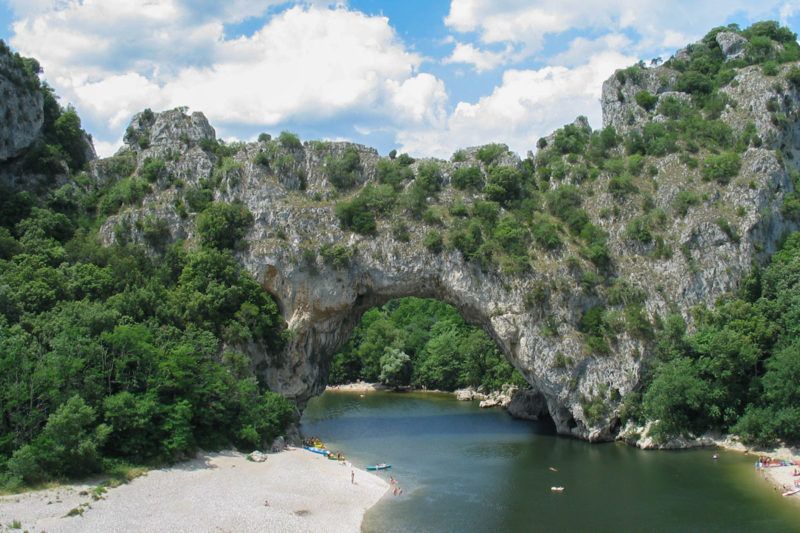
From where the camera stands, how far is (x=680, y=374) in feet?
171

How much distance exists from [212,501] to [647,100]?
61239 mm

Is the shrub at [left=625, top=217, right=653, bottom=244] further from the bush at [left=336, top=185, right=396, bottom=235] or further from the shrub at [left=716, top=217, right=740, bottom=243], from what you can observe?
the bush at [left=336, top=185, right=396, bottom=235]

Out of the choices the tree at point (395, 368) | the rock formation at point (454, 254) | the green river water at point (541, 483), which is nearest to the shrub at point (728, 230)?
the rock formation at point (454, 254)

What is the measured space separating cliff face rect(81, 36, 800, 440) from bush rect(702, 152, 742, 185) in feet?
1.97

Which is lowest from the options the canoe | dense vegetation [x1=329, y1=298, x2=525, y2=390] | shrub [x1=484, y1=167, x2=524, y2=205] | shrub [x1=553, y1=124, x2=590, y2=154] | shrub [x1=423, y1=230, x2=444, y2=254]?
the canoe

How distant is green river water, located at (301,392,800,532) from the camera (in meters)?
35.9

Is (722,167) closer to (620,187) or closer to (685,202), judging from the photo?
(685,202)

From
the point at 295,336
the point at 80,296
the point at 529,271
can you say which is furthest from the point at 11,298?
the point at 529,271

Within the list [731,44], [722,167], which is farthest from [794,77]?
[722,167]

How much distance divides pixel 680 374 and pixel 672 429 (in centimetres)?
419

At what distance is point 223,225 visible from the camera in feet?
195

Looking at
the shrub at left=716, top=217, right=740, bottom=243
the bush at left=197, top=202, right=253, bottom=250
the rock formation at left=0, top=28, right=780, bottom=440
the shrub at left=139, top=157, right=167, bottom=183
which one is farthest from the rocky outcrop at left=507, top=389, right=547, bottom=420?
the shrub at left=139, top=157, right=167, bottom=183

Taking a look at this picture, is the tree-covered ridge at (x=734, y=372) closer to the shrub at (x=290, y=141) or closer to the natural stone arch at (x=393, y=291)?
the natural stone arch at (x=393, y=291)

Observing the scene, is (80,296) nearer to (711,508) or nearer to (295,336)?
(295,336)
